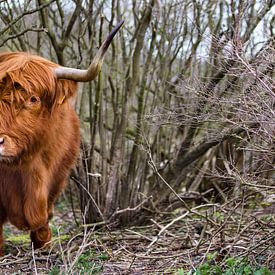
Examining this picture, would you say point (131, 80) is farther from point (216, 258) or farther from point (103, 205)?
point (216, 258)

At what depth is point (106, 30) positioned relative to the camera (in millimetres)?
7719

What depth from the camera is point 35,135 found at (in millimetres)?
5176

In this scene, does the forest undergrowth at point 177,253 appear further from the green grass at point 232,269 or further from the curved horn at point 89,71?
the curved horn at point 89,71

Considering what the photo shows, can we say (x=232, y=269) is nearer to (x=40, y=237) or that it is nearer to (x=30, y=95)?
(x=30, y=95)

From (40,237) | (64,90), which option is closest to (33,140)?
(64,90)

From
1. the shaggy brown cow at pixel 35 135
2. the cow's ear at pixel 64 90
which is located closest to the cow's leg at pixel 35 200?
the shaggy brown cow at pixel 35 135

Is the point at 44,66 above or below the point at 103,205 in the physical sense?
above

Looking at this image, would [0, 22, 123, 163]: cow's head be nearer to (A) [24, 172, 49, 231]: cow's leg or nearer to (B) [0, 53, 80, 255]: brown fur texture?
(B) [0, 53, 80, 255]: brown fur texture

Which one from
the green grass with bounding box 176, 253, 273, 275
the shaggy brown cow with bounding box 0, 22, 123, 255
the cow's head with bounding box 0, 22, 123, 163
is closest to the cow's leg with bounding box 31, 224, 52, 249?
the shaggy brown cow with bounding box 0, 22, 123, 255

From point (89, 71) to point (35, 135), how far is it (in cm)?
72

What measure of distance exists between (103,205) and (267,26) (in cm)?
275

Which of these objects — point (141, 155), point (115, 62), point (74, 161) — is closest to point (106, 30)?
point (115, 62)

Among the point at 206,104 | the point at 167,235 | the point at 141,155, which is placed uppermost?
the point at 206,104

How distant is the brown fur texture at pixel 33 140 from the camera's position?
4930mm
